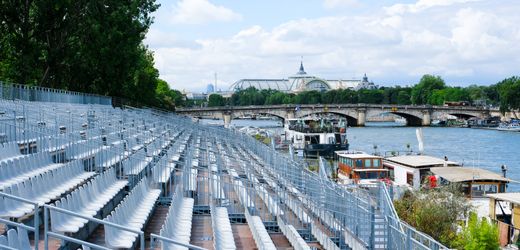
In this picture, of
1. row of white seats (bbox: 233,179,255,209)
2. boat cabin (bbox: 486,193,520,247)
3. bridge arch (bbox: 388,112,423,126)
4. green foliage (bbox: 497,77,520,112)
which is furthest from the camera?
bridge arch (bbox: 388,112,423,126)

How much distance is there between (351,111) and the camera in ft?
405

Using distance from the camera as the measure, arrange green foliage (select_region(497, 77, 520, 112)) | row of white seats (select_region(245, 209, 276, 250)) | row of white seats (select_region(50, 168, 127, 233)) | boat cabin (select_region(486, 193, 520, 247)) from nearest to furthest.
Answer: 1. row of white seats (select_region(50, 168, 127, 233))
2. row of white seats (select_region(245, 209, 276, 250))
3. boat cabin (select_region(486, 193, 520, 247))
4. green foliage (select_region(497, 77, 520, 112))

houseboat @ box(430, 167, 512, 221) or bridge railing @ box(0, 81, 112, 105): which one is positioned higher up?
bridge railing @ box(0, 81, 112, 105)

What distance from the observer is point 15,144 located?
45.8ft

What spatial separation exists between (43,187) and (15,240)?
3491 millimetres

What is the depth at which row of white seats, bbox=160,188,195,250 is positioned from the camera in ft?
33.9

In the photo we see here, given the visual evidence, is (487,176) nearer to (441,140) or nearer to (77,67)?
(77,67)

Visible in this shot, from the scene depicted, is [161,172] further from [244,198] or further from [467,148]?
[467,148]

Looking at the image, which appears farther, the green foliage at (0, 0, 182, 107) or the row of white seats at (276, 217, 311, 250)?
the green foliage at (0, 0, 182, 107)

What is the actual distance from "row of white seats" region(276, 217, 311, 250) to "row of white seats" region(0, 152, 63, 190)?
496 centimetres

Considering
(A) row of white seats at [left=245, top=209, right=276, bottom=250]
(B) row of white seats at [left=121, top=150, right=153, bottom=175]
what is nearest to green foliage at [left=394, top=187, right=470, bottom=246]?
(A) row of white seats at [left=245, top=209, right=276, bottom=250]

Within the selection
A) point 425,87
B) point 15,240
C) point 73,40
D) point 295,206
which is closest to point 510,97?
point 425,87

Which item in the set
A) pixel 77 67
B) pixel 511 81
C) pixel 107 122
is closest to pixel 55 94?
pixel 107 122

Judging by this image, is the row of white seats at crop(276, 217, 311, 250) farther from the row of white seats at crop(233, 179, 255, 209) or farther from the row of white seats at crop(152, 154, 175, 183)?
the row of white seats at crop(152, 154, 175, 183)
